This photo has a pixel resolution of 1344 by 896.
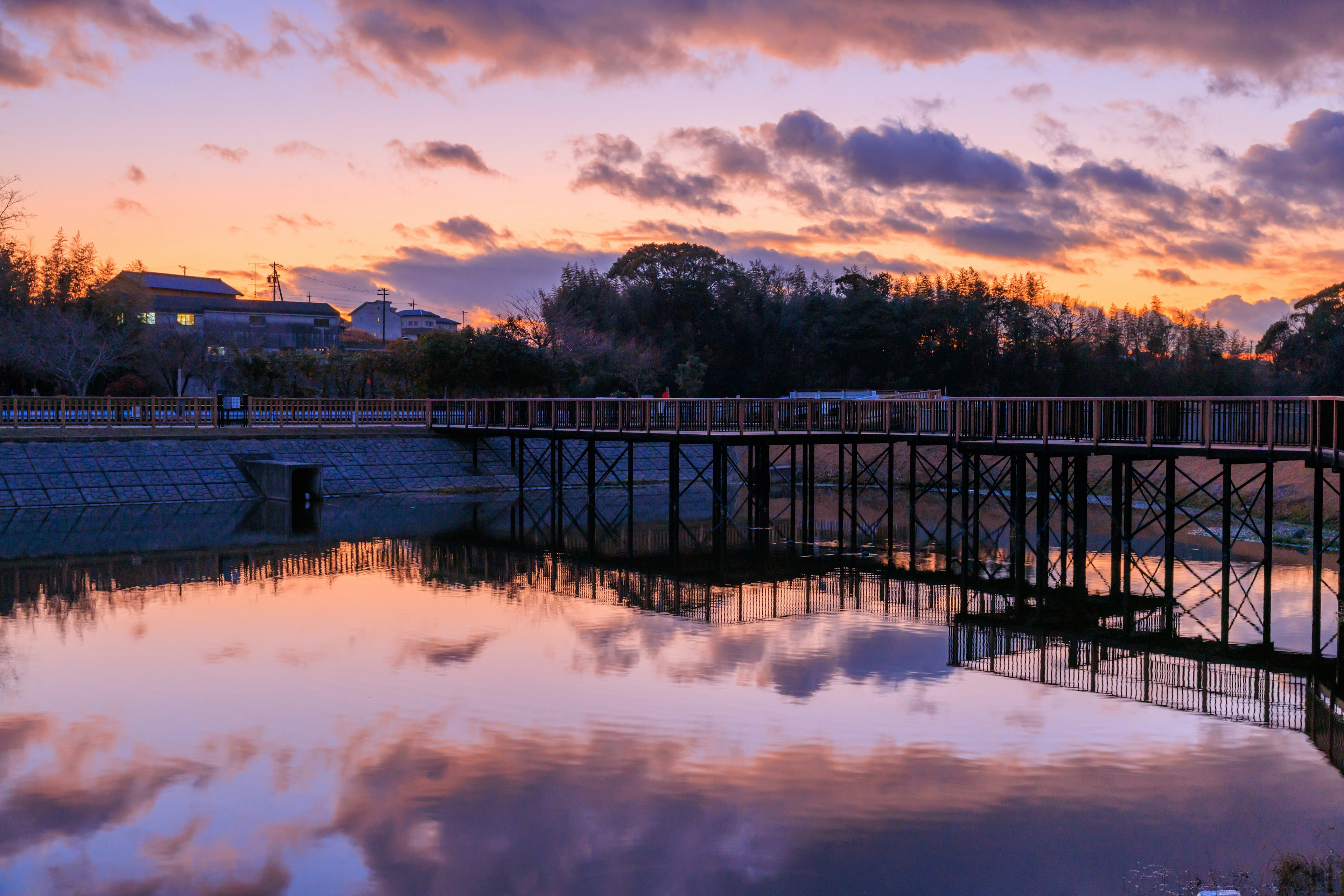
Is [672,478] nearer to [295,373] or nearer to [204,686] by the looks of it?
[204,686]

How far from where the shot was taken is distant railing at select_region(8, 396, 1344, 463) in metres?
20.3

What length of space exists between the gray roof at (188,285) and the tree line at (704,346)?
96.3 feet

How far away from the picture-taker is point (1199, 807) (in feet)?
31.3

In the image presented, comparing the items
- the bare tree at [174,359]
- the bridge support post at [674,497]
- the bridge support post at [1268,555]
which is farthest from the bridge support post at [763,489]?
the bare tree at [174,359]

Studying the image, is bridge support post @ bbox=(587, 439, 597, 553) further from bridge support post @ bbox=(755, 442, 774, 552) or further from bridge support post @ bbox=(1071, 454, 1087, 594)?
bridge support post @ bbox=(1071, 454, 1087, 594)

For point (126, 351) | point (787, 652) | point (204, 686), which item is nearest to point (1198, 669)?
point (787, 652)

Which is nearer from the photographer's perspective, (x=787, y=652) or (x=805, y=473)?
(x=787, y=652)

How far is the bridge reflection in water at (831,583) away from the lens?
14141mm

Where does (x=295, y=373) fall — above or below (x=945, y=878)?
above

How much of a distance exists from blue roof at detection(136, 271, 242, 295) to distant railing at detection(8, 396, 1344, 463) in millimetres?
61356

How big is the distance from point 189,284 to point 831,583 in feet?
307

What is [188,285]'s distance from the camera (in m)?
101

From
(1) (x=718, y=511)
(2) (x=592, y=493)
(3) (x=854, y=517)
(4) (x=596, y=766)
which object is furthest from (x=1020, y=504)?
(4) (x=596, y=766)

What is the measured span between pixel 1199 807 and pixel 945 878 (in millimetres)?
2754
